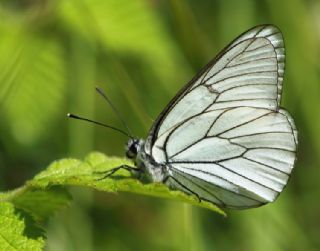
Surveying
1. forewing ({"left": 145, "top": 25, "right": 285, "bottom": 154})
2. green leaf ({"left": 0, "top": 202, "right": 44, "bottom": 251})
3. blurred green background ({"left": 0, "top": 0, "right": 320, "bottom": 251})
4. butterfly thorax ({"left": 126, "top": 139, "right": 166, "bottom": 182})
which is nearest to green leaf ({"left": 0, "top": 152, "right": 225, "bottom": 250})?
green leaf ({"left": 0, "top": 202, "right": 44, "bottom": 251})

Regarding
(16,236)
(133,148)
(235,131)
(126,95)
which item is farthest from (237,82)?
(16,236)

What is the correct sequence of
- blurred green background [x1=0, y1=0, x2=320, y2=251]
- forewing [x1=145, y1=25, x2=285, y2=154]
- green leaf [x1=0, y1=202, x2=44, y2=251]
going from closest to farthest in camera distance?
green leaf [x1=0, y1=202, x2=44, y2=251]
forewing [x1=145, y1=25, x2=285, y2=154]
blurred green background [x1=0, y1=0, x2=320, y2=251]

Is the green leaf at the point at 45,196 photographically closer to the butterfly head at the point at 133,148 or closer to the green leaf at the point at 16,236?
the green leaf at the point at 16,236

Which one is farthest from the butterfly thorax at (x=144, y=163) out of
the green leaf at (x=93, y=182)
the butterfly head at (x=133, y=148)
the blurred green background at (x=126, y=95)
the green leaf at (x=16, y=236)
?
the green leaf at (x=16, y=236)

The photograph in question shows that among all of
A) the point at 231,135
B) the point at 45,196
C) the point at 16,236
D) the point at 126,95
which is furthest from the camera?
the point at 126,95

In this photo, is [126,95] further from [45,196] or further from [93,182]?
[93,182]

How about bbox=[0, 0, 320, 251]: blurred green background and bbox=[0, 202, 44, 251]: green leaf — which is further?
bbox=[0, 0, 320, 251]: blurred green background

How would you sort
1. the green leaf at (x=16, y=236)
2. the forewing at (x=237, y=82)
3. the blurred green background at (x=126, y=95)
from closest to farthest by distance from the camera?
the green leaf at (x=16, y=236), the forewing at (x=237, y=82), the blurred green background at (x=126, y=95)

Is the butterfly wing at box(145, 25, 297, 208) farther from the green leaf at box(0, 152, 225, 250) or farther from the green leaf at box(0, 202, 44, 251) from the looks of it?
the green leaf at box(0, 202, 44, 251)
